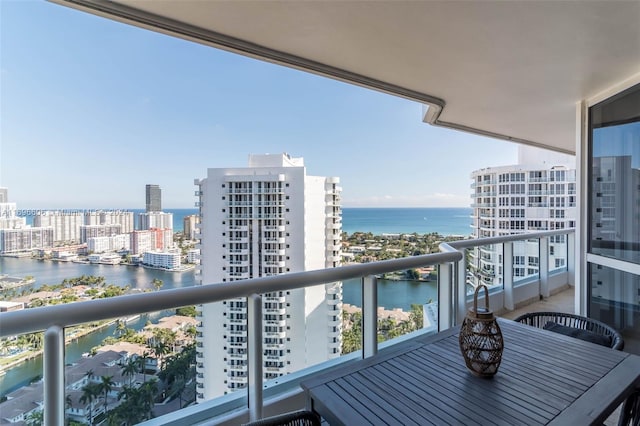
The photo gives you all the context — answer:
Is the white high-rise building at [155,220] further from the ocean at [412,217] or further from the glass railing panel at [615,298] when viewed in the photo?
the ocean at [412,217]

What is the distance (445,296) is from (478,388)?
1.68m

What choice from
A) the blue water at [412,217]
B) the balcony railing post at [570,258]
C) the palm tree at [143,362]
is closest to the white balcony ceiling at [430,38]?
the palm tree at [143,362]

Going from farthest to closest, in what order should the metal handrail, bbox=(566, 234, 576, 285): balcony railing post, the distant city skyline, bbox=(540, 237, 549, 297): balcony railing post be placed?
the distant city skyline → bbox=(566, 234, 576, 285): balcony railing post → bbox=(540, 237, 549, 297): balcony railing post → the metal handrail

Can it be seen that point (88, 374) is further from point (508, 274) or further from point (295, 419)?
point (508, 274)

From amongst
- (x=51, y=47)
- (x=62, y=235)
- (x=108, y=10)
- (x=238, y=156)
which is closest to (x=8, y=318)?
(x=108, y=10)

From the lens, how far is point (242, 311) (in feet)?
6.19

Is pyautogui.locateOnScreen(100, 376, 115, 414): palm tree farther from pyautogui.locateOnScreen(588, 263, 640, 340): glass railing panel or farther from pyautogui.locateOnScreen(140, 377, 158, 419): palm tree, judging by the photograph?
pyautogui.locateOnScreen(588, 263, 640, 340): glass railing panel

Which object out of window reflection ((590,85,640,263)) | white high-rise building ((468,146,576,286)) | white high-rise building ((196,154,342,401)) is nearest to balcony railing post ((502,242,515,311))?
white high-rise building ((468,146,576,286))

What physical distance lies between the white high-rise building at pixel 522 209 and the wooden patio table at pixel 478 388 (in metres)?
2.23

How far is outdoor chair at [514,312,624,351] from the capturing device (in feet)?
6.63

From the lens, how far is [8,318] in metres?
1.25

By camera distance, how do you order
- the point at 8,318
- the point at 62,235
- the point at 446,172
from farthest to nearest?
1. the point at 446,172
2. the point at 62,235
3. the point at 8,318

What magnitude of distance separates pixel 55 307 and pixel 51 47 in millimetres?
9373

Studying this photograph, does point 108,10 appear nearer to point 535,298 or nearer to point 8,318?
point 8,318
